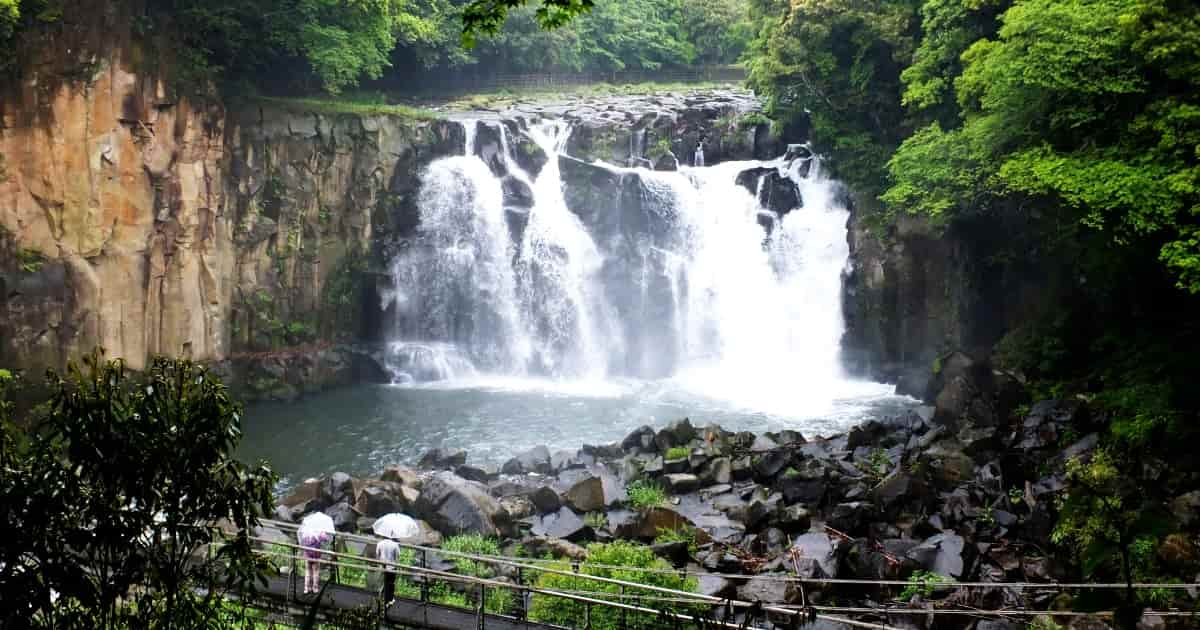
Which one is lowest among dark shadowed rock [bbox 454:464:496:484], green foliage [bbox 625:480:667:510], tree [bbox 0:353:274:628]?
dark shadowed rock [bbox 454:464:496:484]

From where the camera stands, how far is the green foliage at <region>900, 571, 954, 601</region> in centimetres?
1127

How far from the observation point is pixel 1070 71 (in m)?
16.8

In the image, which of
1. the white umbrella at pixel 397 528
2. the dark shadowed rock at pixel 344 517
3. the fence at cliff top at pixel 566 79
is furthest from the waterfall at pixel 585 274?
the white umbrella at pixel 397 528

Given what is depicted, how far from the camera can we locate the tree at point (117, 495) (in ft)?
14.8

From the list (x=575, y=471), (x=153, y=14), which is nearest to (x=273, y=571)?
(x=575, y=471)

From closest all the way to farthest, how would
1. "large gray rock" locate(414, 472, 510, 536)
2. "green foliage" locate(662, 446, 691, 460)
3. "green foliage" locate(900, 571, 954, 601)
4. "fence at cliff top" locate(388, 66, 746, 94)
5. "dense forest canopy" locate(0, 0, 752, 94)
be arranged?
1. "green foliage" locate(900, 571, 954, 601)
2. "large gray rock" locate(414, 472, 510, 536)
3. "green foliage" locate(662, 446, 691, 460)
4. "dense forest canopy" locate(0, 0, 752, 94)
5. "fence at cliff top" locate(388, 66, 746, 94)

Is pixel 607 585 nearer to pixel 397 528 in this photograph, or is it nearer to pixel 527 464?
pixel 397 528

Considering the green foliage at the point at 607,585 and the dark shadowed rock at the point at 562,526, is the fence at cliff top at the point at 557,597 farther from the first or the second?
the dark shadowed rock at the point at 562,526

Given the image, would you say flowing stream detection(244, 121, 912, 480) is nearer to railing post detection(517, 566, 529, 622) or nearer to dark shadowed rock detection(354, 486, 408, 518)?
dark shadowed rock detection(354, 486, 408, 518)

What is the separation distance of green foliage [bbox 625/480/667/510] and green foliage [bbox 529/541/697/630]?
2294mm

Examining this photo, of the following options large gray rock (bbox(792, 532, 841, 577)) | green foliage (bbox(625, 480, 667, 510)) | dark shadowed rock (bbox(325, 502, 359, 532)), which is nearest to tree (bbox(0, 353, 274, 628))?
large gray rock (bbox(792, 532, 841, 577))

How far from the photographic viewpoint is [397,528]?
44.4 feet

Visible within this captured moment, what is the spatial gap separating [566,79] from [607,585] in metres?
36.8

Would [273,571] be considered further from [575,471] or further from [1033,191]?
[1033,191]
